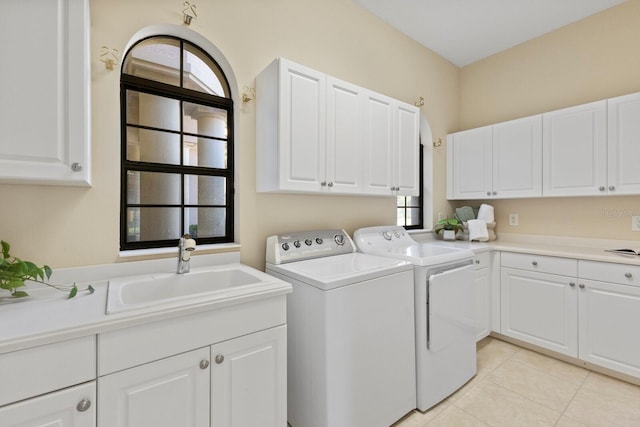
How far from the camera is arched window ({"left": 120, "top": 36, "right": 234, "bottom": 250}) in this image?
165cm

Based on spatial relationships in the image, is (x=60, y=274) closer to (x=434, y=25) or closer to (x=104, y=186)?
(x=104, y=186)

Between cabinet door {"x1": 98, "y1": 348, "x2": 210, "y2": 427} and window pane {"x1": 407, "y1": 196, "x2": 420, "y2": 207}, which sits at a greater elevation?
window pane {"x1": 407, "y1": 196, "x2": 420, "y2": 207}

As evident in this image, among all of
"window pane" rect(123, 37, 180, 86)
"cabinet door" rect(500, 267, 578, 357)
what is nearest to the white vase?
"cabinet door" rect(500, 267, 578, 357)

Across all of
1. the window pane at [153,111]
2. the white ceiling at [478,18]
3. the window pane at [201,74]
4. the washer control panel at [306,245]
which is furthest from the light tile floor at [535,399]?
the white ceiling at [478,18]

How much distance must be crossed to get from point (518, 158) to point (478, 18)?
1376 mm

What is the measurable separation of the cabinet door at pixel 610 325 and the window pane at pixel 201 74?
3.08 m

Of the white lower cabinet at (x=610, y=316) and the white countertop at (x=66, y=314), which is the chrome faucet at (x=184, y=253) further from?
the white lower cabinet at (x=610, y=316)

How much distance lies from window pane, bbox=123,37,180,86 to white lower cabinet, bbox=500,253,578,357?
10.1ft

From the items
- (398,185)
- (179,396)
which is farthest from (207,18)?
(179,396)

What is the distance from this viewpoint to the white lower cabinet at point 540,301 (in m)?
2.29

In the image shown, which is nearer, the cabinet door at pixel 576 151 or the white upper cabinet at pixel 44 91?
the white upper cabinet at pixel 44 91

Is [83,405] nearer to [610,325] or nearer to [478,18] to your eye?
[610,325]

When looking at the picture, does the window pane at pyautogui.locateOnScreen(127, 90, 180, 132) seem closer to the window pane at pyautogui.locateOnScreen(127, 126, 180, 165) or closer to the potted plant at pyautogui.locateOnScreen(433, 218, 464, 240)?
the window pane at pyautogui.locateOnScreen(127, 126, 180, 165)

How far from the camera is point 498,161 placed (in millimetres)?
2963
